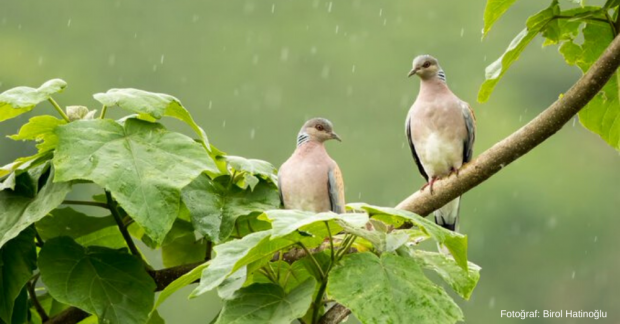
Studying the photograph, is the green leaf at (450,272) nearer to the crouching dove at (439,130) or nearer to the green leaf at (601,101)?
the green leaf at (601,101)

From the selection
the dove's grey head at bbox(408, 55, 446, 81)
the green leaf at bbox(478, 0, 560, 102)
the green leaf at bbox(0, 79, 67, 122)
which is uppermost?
the green leaf at bbox(478, 0, 560, 102)

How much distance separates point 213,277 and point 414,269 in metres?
0.25

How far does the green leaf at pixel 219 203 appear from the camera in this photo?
150 centimetres

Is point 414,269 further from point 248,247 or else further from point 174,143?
point 174,143

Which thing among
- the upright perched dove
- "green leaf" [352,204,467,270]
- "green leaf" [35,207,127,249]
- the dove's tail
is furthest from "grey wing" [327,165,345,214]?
"green leaf" [352,204,467,270]

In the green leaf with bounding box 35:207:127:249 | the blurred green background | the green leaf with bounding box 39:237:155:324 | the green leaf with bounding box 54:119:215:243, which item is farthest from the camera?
the blurred green background

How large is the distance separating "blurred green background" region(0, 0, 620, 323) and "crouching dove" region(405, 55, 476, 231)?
16814 mm

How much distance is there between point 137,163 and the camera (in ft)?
4.60

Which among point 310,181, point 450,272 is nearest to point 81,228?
point 450,272

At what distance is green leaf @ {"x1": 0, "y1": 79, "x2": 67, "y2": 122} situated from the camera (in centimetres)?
147

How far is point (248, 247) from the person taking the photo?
118 cm

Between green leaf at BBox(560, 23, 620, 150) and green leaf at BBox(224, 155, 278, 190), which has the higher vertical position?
green leaf at BBox(560, 23, 620, 150)

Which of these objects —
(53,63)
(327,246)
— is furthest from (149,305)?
(53,63)

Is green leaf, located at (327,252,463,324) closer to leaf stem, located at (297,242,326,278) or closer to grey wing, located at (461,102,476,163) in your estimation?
leaf stem, located at (297,242,326,278)
